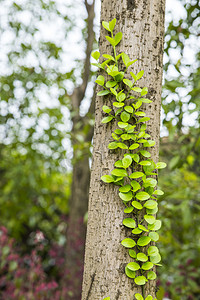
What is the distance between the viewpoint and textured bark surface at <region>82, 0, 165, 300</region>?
0.88 metres

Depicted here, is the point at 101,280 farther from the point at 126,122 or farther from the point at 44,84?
the point at 44,84

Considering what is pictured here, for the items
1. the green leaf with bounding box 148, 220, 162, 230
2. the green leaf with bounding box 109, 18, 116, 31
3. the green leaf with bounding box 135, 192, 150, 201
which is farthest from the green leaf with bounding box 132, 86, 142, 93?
the green leaf with bounding box 148, 220, 162, 230

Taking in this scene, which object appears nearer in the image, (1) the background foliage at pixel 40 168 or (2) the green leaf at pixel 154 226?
(2) the green leaf at pixel 154 226

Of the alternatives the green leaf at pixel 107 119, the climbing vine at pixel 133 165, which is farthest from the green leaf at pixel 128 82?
the green leaf at pixel 107 119

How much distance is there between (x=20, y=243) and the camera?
3961 millimetres

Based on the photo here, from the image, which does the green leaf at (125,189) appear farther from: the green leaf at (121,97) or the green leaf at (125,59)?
the green leaf at (125,59)

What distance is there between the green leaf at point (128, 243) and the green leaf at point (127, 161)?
214mm

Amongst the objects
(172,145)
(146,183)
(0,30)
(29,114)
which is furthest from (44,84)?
(146,183)

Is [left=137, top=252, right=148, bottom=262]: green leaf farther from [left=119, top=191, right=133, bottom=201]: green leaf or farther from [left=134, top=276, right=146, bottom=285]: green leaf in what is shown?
[left=119, top=191, right=133, bottom=201]: green leaf

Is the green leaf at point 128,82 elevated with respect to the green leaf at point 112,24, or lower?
lower

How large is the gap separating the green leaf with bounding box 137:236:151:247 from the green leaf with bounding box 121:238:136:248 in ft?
0.07

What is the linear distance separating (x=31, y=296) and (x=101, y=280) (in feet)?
6.26

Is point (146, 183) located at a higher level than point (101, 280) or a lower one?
higher

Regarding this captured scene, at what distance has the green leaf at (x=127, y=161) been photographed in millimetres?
882
